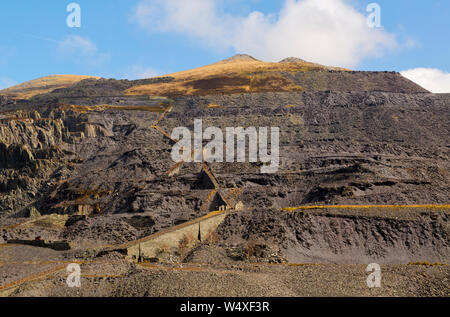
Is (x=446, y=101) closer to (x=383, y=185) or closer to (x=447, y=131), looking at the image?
(x=447, y=131)

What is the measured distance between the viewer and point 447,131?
7556cm

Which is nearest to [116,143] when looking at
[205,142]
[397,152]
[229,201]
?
[205,142]

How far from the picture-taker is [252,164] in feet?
199

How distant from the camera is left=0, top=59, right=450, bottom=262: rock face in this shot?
44062mm

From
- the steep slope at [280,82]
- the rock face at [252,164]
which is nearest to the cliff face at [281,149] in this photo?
the rock face at [252,164]

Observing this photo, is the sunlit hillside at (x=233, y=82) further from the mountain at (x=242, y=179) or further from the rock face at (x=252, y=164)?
the rock face at (x=252, y=164)

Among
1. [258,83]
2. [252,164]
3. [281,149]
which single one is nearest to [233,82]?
[258,83]

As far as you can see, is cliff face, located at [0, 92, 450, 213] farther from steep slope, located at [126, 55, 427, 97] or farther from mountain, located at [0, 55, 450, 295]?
steep slope, located at [126, 55, 427, 97]

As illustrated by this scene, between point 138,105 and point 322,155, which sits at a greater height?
point 138,105

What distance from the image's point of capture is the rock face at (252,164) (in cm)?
4406

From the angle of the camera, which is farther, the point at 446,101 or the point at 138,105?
the point at 138,105
